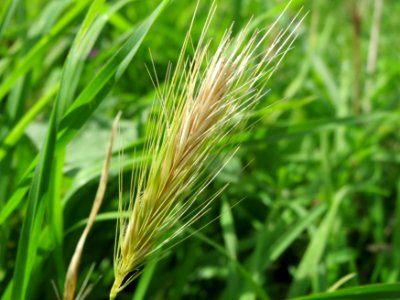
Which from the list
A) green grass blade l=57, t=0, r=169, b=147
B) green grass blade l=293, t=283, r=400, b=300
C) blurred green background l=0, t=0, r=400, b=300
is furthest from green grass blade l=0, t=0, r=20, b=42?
green grass blade l=293, t=283, r=400, b=300

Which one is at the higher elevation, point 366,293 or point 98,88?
point 98,88

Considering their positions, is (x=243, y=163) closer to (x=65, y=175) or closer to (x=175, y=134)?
(x=65, y=175)

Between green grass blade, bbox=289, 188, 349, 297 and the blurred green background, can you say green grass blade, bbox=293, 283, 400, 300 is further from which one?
green grass blade, bbox=289, 188, 349, 297

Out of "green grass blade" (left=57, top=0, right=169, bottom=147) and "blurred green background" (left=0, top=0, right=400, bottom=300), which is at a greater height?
"green grass blade" (left=57, top=0, right=169, bottom=147)

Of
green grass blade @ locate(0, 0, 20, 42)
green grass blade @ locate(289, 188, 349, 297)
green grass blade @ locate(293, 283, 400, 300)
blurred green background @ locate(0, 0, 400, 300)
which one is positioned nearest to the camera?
green grass blade @ locate(293, 283, 400, 300)

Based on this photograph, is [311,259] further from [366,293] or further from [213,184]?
[366,293]

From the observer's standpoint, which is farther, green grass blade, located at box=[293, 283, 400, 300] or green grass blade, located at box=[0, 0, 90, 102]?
green grass blade, located at box=[0, 0, 90, 102]

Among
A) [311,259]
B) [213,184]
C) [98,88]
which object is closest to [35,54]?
[98,88]

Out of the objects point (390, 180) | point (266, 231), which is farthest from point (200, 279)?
point (390, 180)
